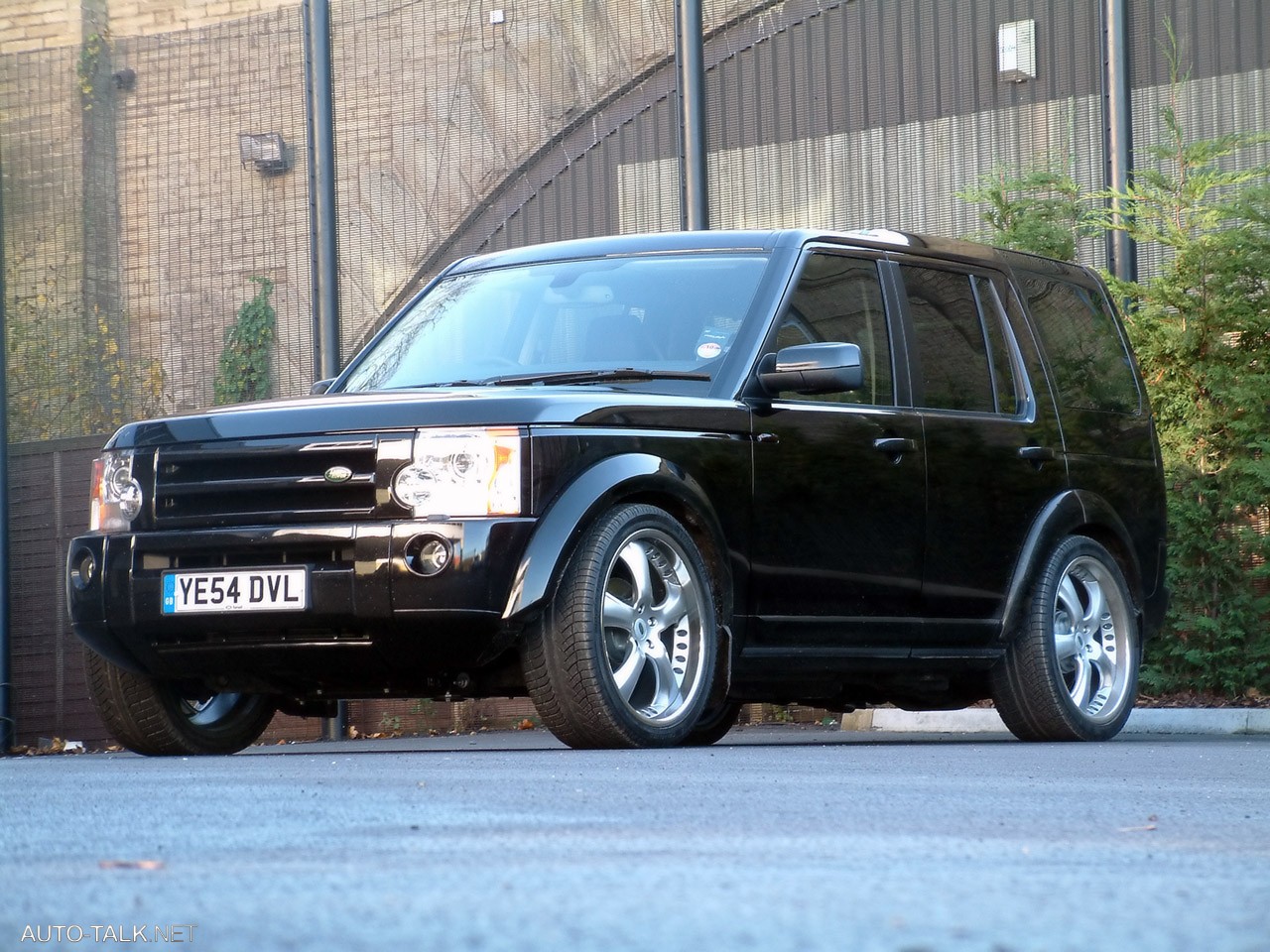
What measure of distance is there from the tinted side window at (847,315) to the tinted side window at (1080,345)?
1.13 meters

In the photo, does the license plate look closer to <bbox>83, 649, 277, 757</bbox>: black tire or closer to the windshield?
<bbox>83, 649, 277, 757</bbox>: black tire

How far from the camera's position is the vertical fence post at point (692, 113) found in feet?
44.3

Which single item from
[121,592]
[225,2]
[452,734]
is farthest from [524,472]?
[225,2]

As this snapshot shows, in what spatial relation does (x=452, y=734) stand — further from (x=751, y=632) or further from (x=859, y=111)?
(x=751, y=632)

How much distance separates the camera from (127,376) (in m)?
14.6

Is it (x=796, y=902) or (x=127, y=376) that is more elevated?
(x=127, y=376)

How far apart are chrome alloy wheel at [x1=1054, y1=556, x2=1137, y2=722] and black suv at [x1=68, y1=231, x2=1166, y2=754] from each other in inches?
0.6

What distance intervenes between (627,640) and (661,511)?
0.42 meters

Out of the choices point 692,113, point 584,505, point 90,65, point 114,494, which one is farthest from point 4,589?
point 584,505

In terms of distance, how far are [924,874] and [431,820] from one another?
1141mm

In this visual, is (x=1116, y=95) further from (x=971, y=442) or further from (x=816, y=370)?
(x=816, y=370)

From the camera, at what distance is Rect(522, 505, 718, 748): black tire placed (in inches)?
250

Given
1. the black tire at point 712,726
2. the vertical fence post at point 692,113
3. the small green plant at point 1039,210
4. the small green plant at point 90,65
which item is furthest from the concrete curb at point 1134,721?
the small green plant at point 90,65

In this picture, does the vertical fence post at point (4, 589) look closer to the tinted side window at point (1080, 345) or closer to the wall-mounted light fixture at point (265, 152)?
the wall-mounted light fixture at point (265, 152)
